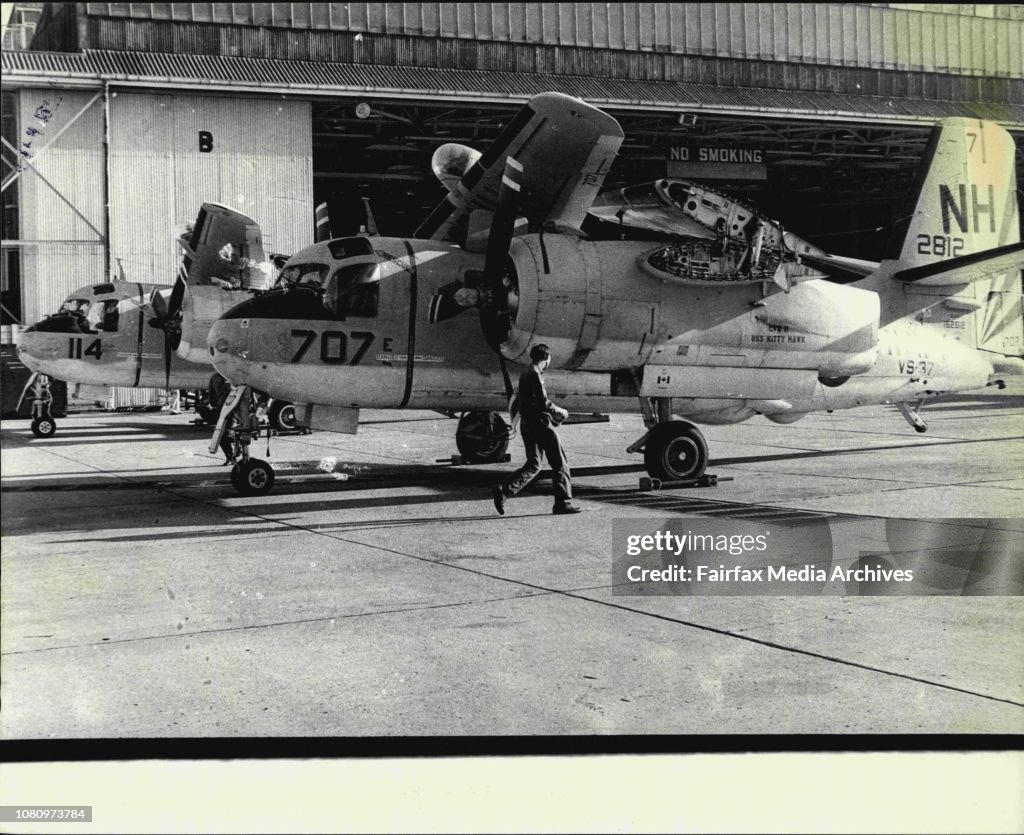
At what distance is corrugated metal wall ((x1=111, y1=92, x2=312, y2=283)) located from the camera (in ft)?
60.1

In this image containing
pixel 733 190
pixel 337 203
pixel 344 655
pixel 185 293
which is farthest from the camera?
pixel 337 203

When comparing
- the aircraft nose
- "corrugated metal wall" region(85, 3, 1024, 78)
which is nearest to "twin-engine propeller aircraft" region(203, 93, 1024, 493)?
"corrugated metal wall" region(85, 3, 1024, 78)

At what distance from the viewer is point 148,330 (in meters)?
18.5

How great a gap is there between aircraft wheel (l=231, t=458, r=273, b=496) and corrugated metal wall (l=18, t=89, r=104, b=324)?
378 inches

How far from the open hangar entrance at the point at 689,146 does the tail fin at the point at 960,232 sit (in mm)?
939

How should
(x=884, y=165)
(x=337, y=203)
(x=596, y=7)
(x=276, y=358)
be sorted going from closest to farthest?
(x=276, y=358), (x=596, y=7), (x=884, y=165), (x=337, y=203)

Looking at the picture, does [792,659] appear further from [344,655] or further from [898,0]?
[898,0]

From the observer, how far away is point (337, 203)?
3084 centimetres

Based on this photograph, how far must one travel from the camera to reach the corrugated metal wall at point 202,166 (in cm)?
1831

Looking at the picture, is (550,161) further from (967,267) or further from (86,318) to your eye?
(86,318)

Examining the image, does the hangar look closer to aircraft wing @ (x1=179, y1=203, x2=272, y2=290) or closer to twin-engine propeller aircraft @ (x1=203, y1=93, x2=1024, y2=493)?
twin-engine propeller aircraft @ (x1=203, y1=93, x2=1024, y2=493)

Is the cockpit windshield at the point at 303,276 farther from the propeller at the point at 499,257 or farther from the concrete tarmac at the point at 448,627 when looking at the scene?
the concrete tarmac at the point at 448,627

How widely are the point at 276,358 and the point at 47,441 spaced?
30.3ft

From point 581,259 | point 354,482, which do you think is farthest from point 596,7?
point 354,482
